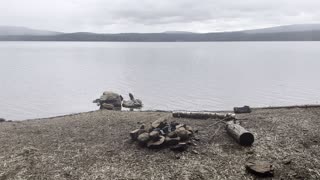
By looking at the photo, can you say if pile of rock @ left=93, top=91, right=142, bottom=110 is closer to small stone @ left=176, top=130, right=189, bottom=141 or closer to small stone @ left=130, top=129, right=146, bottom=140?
small stone @ left=130, top=129, right=146, bottom=140

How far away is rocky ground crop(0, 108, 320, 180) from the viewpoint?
12.9 metres

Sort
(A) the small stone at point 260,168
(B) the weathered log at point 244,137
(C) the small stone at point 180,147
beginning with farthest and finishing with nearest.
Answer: (B) the weathered log at point 244,137 < (C) the small stone at point 180,147 < (A) the small stone at point 260,168

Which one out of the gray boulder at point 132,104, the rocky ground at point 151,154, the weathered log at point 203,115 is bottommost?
the gray boulder at point 132,104

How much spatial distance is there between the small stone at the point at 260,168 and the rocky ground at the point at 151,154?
0.22 m

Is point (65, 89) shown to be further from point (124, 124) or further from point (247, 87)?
point (124, 124)

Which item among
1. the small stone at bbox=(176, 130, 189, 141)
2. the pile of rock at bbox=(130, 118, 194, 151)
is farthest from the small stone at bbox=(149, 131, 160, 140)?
the small stone at bbox=(176, 130, 189, 141)

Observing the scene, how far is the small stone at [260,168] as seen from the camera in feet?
40.5

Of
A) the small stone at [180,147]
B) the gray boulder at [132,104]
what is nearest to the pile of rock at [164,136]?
the small stone at [180,147]

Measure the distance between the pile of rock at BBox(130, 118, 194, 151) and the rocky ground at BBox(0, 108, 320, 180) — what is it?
0.34 metres

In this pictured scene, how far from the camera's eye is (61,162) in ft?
46.3

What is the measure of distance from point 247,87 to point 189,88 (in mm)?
10400

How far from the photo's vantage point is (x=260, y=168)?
1266 centimetres

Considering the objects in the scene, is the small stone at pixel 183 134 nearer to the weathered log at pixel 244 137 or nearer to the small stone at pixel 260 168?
the weathered log at pixel 244 137

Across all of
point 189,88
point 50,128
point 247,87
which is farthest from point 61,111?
point 247,87
